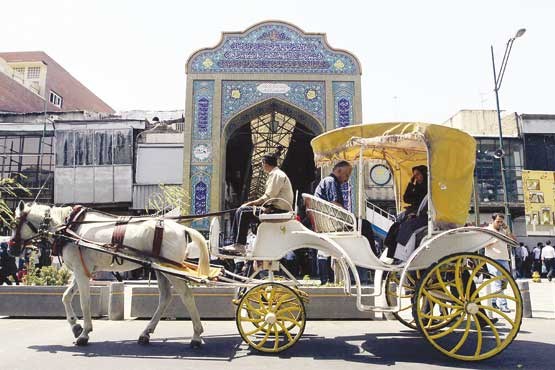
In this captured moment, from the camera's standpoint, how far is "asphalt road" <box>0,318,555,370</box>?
483 cm

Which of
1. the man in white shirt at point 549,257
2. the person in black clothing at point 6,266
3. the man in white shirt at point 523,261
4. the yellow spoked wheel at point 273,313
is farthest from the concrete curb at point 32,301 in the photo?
the man in white shirt at point 523,261

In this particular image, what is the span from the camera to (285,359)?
507 cm

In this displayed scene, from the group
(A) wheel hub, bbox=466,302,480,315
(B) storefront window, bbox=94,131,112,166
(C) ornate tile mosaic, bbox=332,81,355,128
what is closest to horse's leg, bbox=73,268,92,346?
(A) wheel hub, bbox=466,302,480,315

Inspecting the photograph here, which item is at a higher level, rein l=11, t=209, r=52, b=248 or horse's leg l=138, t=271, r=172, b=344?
rein l=11, t=209, r=52, b=248

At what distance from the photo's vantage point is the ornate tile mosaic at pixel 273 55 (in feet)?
69.9

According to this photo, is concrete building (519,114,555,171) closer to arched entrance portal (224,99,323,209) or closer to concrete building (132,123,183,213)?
arched entrance portal (224,99,323,209)

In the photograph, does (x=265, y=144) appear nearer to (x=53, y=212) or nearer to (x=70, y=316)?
(x=53, y=212)

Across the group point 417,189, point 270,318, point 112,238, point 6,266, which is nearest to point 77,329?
point 112,238

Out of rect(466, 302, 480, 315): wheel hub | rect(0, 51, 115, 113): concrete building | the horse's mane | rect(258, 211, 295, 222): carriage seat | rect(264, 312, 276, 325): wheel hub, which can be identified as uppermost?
rect(0, 51, 115, 113): concrete building

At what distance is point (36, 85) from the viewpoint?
116 feet

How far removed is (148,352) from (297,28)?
18.7 meters

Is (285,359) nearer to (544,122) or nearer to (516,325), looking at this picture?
(516,325)

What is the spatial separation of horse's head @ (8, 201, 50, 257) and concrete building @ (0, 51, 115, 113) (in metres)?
25.4

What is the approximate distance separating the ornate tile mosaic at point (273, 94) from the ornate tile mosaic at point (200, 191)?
243cm
